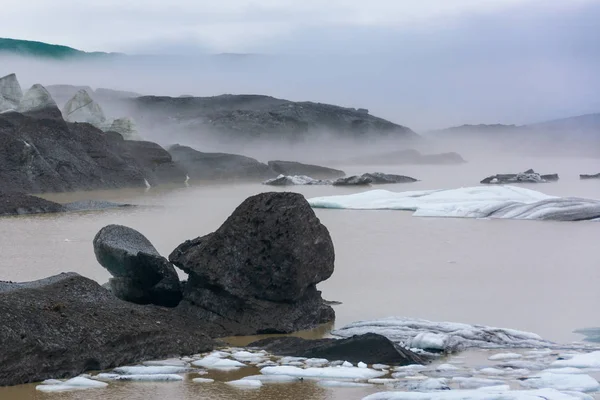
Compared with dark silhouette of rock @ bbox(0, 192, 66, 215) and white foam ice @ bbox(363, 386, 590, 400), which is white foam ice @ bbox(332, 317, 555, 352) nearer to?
white foam ice @ bbox(363, 386, 590, 400)

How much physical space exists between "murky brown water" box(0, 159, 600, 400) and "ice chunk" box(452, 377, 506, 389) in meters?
0.48

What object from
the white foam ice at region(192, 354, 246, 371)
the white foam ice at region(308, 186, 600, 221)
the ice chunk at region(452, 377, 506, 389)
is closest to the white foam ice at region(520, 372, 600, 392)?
the ice chunk at region(452, 377, 506, 389)

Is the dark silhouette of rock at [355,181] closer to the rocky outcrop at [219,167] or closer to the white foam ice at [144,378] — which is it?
the rocky outcrop at [219,167]

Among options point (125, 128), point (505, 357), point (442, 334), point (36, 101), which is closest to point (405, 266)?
point (442, 334)

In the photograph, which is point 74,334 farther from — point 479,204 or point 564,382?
point 479,204

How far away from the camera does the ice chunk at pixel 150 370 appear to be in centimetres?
533

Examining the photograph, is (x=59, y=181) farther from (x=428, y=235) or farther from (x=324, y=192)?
(x=428, y=235)

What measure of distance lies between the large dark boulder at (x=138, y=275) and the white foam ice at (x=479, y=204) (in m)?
8.93

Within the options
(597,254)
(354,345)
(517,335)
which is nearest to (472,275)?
(597,254)

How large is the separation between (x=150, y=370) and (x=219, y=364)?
0.40 meters

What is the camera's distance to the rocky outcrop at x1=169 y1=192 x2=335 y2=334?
679cm

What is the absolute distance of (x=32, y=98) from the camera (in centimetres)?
2708

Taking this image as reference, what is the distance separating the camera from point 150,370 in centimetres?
536

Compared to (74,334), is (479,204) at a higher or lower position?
higher
